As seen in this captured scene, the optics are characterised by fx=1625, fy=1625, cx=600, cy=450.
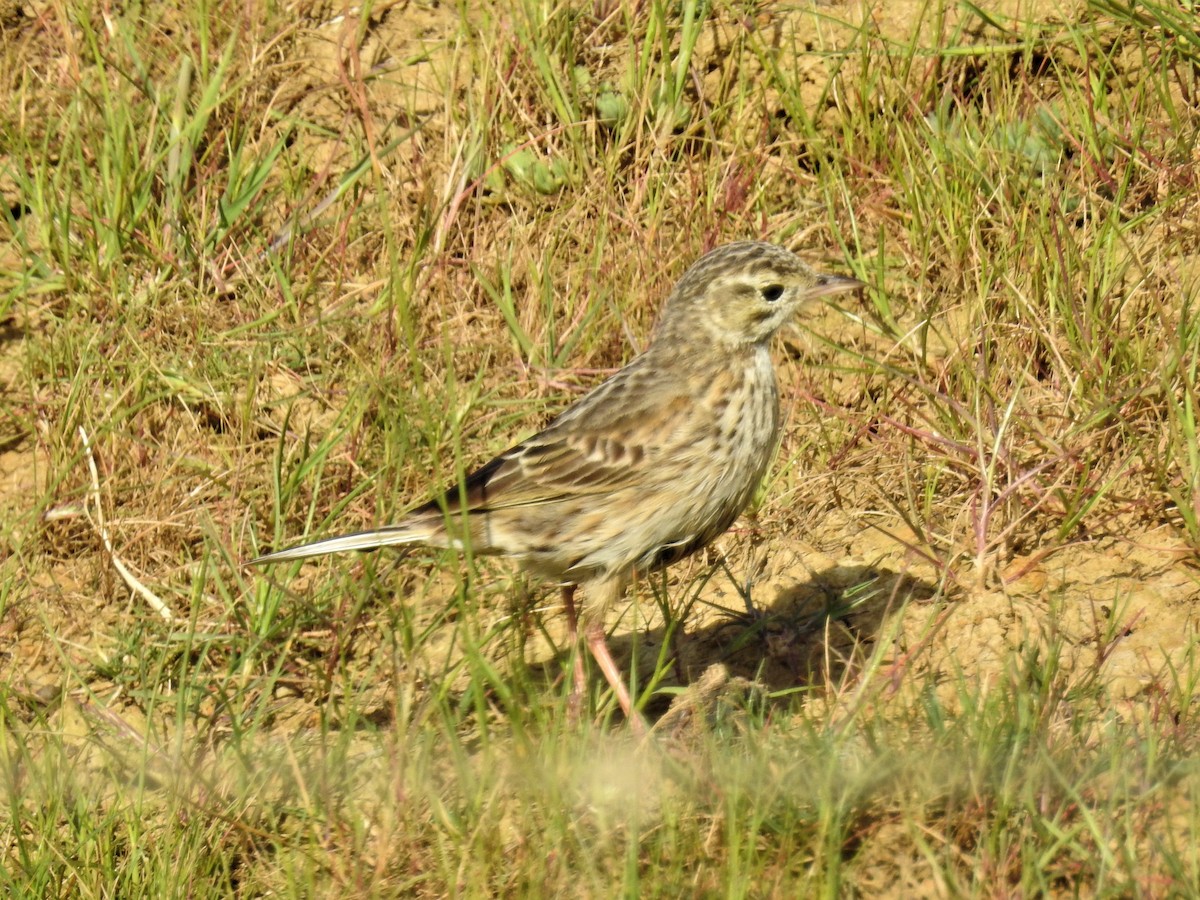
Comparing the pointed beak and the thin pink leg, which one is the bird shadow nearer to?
the thin pink leg

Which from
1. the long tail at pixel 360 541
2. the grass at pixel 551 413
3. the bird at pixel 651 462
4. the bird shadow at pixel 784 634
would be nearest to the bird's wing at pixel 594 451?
the bird at pixel 651 462

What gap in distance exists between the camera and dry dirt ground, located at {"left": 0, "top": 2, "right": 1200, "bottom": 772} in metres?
5.39

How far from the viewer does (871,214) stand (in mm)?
7059

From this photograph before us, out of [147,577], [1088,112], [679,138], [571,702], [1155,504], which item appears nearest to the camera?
[571,702]

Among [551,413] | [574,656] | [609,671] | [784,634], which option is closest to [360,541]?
[574,656]

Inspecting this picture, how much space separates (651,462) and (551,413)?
65.5 inches

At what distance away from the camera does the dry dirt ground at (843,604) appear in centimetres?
539

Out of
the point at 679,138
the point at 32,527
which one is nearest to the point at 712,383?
the point at 679,138

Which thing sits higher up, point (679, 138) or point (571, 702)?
point (679, 138)

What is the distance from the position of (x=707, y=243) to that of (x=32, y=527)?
3.02 meters

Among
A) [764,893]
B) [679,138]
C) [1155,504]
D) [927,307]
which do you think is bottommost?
[764,893]

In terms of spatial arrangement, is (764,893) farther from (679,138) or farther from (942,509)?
(679,138)

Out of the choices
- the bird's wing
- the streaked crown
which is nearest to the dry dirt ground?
the bird's wing

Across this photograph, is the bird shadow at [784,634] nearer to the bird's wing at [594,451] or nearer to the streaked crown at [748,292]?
the bird's wing at [594,451]
